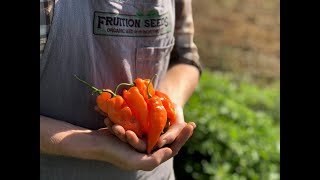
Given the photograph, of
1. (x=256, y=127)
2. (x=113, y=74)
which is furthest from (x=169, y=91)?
(x=256, y=127)

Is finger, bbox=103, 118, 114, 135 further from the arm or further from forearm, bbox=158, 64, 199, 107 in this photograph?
forearm, bbox=158, 64, 199, 107

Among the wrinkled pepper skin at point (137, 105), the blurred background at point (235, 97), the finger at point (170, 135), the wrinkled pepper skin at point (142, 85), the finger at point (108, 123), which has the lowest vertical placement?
the blurred background at point (235, 97)

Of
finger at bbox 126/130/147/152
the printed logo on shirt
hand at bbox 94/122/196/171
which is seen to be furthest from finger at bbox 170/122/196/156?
the printed logo on shirt

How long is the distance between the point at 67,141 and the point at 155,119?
0.28m

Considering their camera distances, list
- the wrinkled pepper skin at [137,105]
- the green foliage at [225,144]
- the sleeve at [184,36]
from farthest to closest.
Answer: the green foliage at [225,144] → the sleeve at [184,36] → the wrinkled pepper skin at [137,105]

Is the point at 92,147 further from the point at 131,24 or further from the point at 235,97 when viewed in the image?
the point at 235,97

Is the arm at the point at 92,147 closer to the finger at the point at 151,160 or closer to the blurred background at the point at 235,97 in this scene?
the finger at the point at 151,160

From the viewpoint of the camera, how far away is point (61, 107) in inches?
74.9

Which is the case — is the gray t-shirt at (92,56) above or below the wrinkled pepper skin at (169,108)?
above

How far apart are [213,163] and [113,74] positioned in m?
1.79

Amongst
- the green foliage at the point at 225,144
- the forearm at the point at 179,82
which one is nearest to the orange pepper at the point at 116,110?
the forearm at the point at 179,82

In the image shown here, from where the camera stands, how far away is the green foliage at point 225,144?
3.64 meters

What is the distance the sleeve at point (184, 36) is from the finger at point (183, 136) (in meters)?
0.54

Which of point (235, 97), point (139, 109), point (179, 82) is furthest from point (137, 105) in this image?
point (235, 97)
